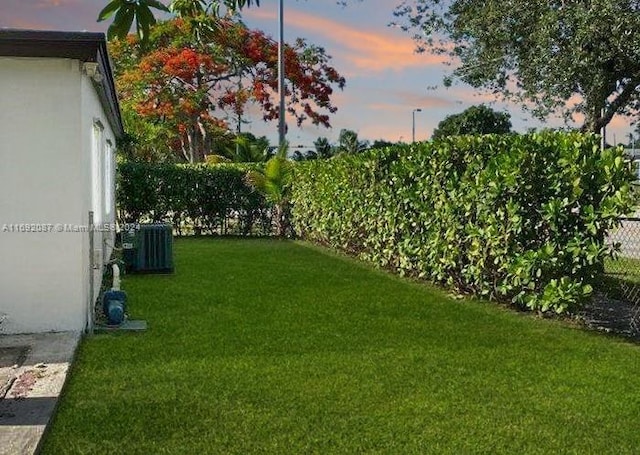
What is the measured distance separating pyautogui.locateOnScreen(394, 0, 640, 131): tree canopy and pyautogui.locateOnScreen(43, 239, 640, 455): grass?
6.80 metres

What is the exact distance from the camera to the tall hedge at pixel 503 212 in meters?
7.62

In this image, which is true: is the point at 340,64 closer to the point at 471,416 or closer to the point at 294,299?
the point at 294,299

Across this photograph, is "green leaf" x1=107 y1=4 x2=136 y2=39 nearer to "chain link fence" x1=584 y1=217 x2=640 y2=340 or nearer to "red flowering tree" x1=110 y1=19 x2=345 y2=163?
"chain link fence" x1=584 y1=217 x2=640 y2=340

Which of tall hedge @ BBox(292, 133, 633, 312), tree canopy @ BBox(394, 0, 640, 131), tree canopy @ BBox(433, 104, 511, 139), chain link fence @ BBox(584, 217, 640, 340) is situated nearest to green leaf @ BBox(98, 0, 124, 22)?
tall hedge @ BBox(292, 133, 633, 312)

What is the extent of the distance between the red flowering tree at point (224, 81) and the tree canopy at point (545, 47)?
11.5m

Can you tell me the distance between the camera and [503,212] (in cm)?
852

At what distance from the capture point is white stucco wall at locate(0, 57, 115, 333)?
7.04 m

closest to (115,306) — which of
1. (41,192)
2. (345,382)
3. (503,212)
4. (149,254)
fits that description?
(41,192)

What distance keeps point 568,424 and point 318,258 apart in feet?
33.3

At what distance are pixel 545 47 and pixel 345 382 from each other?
419 inches

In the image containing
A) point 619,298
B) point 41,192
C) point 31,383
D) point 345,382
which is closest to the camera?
point 31,383

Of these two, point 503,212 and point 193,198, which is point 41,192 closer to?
point 503,212

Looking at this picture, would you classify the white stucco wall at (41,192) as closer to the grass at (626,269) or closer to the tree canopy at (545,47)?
the grass at (626,269)

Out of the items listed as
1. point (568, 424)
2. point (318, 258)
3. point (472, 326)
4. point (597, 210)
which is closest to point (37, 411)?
point (568, 424)
